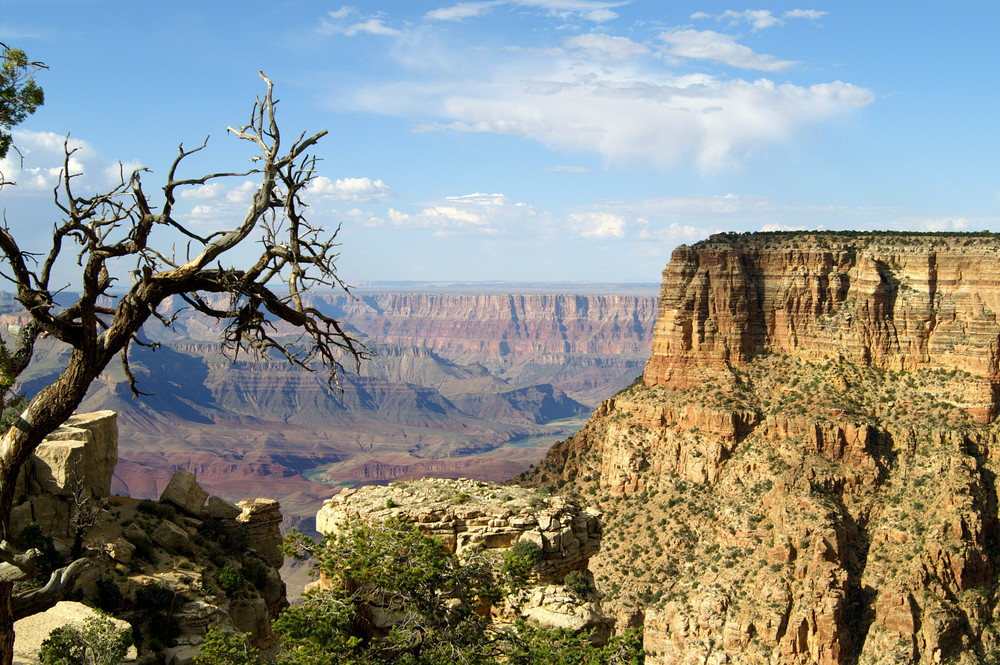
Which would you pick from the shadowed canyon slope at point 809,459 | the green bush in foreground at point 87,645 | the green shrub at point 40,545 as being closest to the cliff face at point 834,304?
the shadowed canyon slope at point 809,459

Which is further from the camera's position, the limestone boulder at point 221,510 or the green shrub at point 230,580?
the limestone boulder at point 221,510

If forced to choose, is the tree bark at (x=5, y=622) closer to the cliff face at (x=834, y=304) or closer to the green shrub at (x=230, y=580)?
the green shrub at (x=230, y=580)

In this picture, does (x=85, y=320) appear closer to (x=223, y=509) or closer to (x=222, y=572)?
(x=222, y=572)

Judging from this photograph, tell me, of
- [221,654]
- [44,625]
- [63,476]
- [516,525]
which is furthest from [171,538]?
[516,525]

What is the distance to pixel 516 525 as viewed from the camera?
906 inches

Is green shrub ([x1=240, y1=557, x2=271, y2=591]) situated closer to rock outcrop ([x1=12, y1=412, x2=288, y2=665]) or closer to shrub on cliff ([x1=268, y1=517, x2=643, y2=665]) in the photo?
rock outcrop ([x1=12, y1=412, x2=288, y2=665])

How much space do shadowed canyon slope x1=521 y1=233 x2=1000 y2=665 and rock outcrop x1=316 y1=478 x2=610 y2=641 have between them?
130 ft

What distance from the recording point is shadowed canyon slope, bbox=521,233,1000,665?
61.1m

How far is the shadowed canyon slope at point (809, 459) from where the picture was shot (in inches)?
2404

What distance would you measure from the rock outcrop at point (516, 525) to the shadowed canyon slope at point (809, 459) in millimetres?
39699

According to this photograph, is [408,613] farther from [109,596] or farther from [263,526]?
[263,526]

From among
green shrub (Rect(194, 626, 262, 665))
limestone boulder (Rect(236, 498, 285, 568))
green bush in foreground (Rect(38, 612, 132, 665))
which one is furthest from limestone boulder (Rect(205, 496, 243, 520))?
green shrub (Rect(194, 626, 262, 665))

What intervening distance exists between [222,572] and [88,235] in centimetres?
1464

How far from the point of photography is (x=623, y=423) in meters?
83.8
